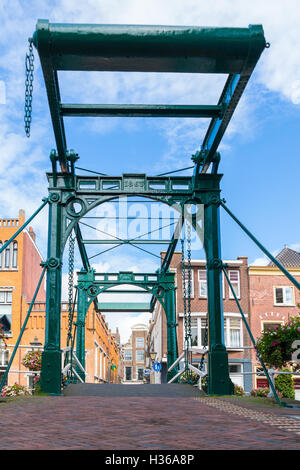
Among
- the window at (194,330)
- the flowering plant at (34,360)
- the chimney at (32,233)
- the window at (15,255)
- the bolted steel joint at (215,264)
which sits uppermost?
the chimney at (32,233)

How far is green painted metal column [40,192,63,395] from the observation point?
34.6 feet

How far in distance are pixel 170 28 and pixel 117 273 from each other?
14.1m

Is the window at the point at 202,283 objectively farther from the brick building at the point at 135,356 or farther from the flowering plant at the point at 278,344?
the brick building at the point at 135,356

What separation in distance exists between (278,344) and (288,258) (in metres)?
27.3

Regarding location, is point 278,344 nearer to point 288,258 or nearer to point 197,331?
point 197,331

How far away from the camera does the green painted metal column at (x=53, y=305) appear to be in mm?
10531

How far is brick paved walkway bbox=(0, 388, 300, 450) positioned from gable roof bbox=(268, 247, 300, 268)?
29175 millimetres

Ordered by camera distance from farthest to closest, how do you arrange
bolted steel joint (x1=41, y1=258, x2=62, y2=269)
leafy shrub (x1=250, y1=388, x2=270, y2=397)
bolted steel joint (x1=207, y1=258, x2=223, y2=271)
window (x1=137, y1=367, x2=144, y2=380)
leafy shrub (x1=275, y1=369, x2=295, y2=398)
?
window (x1=137, y1=367, x2=144, y2=380) < leafy shrub (x1=275, y1=369, x2=295, y2=398) < leafy shrub (x1=250, y1=388, x2=270, y2=397) < bolted steel joint (x1=207, y1=258, x2=223, y2=271) < bolted steel joint (x1=41, y1=258, x2=62, y2=269)

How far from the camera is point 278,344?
10.8 metres

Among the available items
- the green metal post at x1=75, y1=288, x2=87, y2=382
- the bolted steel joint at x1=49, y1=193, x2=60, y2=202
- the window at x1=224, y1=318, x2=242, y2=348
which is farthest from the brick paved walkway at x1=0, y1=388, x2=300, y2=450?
the window at x1=224, y1=318, x2=242, y2=348

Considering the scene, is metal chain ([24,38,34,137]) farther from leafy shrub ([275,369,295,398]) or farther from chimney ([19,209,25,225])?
chimney ([19,209,25,225])

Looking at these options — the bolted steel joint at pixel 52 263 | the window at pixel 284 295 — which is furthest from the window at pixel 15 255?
the bolted steel joint at pixel 52 263

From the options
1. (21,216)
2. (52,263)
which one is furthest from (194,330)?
(52,263)
